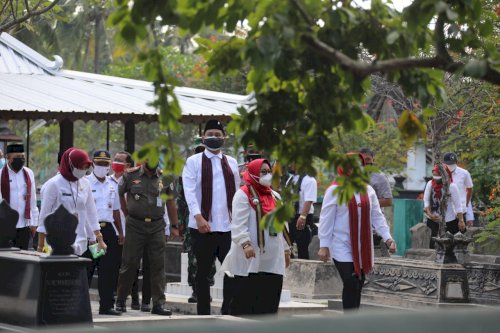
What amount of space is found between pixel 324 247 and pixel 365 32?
5628 mm

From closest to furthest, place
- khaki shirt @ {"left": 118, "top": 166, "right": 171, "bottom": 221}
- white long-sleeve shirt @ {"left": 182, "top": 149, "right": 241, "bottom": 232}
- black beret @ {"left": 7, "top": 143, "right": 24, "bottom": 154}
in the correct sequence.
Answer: white long-sleeve shirt @ {"left": 182, "top": 149, "right": 241, "bottom": 232}, khaki shirt @ {"left": 118, "top": 166, "right": 171, "bottom": 221}, black beret @ {"left": 7, "top": 143, "right": 24, "bottom": 154}

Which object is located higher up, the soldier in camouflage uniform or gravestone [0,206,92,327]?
the soldier in camouflage uniform

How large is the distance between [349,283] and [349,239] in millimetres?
431

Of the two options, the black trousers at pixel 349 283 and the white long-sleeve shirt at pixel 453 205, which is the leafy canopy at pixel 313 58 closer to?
the black trousers at pixel 349 283

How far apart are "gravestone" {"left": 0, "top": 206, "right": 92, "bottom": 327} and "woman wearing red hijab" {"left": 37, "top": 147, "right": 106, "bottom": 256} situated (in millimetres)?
1762

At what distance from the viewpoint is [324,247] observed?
13.5 m

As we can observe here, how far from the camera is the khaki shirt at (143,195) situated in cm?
1555

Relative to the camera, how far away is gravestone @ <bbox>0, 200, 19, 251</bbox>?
1296 cm

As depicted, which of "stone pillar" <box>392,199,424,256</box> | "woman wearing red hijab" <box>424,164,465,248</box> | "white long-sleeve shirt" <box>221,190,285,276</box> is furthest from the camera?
"stone pillar" <box>392,199,424,256</box>

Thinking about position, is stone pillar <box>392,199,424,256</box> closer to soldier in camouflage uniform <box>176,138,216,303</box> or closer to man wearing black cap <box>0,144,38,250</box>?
soldier in camouflage uniform <box>176,138,216,303</box>

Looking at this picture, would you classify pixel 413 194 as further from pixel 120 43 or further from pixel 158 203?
pixel 120 43

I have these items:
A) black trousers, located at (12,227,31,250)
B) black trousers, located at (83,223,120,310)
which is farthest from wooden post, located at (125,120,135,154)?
black trousers, located at (83,223,120,310)

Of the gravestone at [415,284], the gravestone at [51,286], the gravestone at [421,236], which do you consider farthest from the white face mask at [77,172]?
the gravestone at [421,236]

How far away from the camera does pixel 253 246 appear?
42.1 ft
